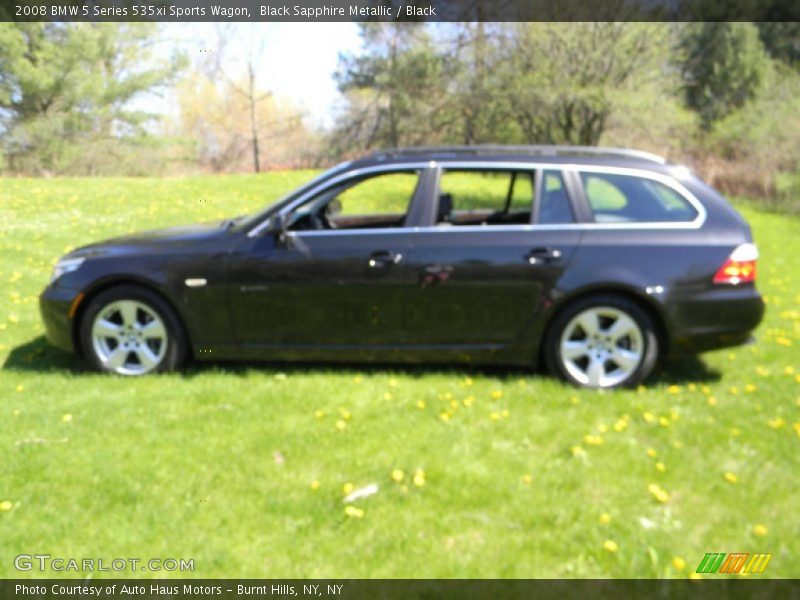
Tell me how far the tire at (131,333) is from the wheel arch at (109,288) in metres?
0.02

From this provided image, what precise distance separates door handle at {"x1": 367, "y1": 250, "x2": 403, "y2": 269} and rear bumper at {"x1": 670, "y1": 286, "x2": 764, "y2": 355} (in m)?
1.86

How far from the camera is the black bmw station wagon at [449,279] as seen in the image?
13.9ft

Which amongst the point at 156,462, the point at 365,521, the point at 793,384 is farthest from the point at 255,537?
the point at 793,384

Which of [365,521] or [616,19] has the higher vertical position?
[616,19]

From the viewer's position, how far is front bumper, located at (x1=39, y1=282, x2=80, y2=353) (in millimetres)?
4531

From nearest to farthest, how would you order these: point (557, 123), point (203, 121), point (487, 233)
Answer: point (487, 233)
point (557, 123)
point (203, 121)

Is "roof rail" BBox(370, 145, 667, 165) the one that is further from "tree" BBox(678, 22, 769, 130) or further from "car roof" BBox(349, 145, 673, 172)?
"tree" BBox(678, 22, 769, 130)

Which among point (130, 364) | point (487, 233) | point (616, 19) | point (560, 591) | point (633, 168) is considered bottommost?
point (560, 591)

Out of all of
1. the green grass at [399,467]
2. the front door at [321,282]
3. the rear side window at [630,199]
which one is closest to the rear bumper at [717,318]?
the green grass at [399,467]

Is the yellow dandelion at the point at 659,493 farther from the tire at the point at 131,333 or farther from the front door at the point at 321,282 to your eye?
the tire at the point at 131,333

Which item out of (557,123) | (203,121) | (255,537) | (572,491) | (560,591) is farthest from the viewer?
(203,121)

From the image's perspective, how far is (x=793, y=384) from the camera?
4.62 meters

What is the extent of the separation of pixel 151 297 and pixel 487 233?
2378 mm

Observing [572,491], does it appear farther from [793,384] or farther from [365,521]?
[793,384]
